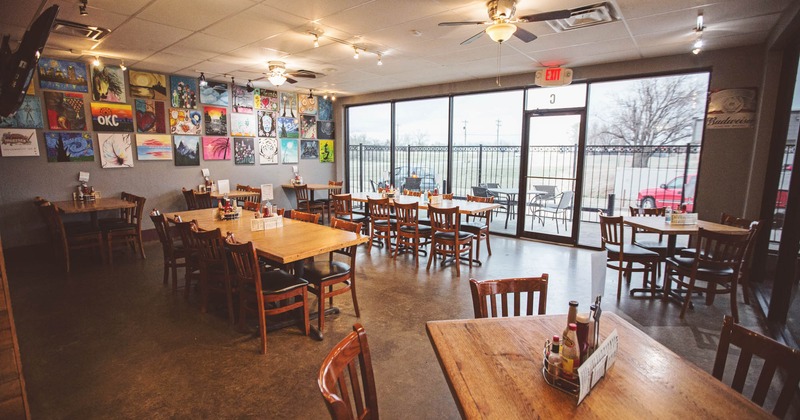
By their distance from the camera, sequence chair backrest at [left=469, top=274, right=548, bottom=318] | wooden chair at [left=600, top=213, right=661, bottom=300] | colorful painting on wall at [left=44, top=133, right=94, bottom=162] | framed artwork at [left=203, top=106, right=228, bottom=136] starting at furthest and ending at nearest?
framed artwork at [left=203, top=106, right=228, bottom=136]
colorful painting on wall at [left=44, top=133, right=94, bottom=162]
wooden chair at [left=600, top=213, right=661, bottom=300]
chair backrest at [left=469, top=274, right=548, bottom=318]

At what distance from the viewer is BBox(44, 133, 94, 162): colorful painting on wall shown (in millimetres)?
5434

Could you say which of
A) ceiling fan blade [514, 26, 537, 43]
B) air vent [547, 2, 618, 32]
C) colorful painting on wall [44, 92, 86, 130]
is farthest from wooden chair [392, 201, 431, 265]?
colorful painting on wall [44, 92, 86, 130]

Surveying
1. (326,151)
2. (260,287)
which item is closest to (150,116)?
(326,151)

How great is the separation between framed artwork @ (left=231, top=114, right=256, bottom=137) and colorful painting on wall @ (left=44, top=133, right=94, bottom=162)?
229cm

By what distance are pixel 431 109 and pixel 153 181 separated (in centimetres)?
→ 537

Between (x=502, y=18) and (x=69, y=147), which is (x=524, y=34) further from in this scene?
(x=69, y=147)

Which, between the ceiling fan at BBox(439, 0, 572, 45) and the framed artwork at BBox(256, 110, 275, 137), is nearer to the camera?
the ceiling fan at BBox(439, 0, 572, 45)

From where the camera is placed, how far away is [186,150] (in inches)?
267

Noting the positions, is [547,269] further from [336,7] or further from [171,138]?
[171,138]

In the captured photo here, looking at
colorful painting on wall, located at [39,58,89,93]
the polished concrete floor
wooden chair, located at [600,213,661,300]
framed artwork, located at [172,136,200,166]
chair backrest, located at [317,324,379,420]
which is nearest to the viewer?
chair backrest, located at [317,324,379,420]

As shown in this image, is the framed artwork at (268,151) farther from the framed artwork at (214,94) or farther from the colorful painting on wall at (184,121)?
the colorful painting on wall at (184,121)

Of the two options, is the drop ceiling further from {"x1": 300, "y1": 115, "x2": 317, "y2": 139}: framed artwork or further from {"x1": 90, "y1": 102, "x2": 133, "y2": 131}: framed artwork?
{"x1": 300, "y1": 115, "x2": 317, "y2": 139}: framed artwork

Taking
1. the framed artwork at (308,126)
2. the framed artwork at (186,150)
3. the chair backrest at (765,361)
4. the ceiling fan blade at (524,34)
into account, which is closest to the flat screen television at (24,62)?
the ceiling fan blade at (524,34)

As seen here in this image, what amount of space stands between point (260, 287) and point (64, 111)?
511 cm
